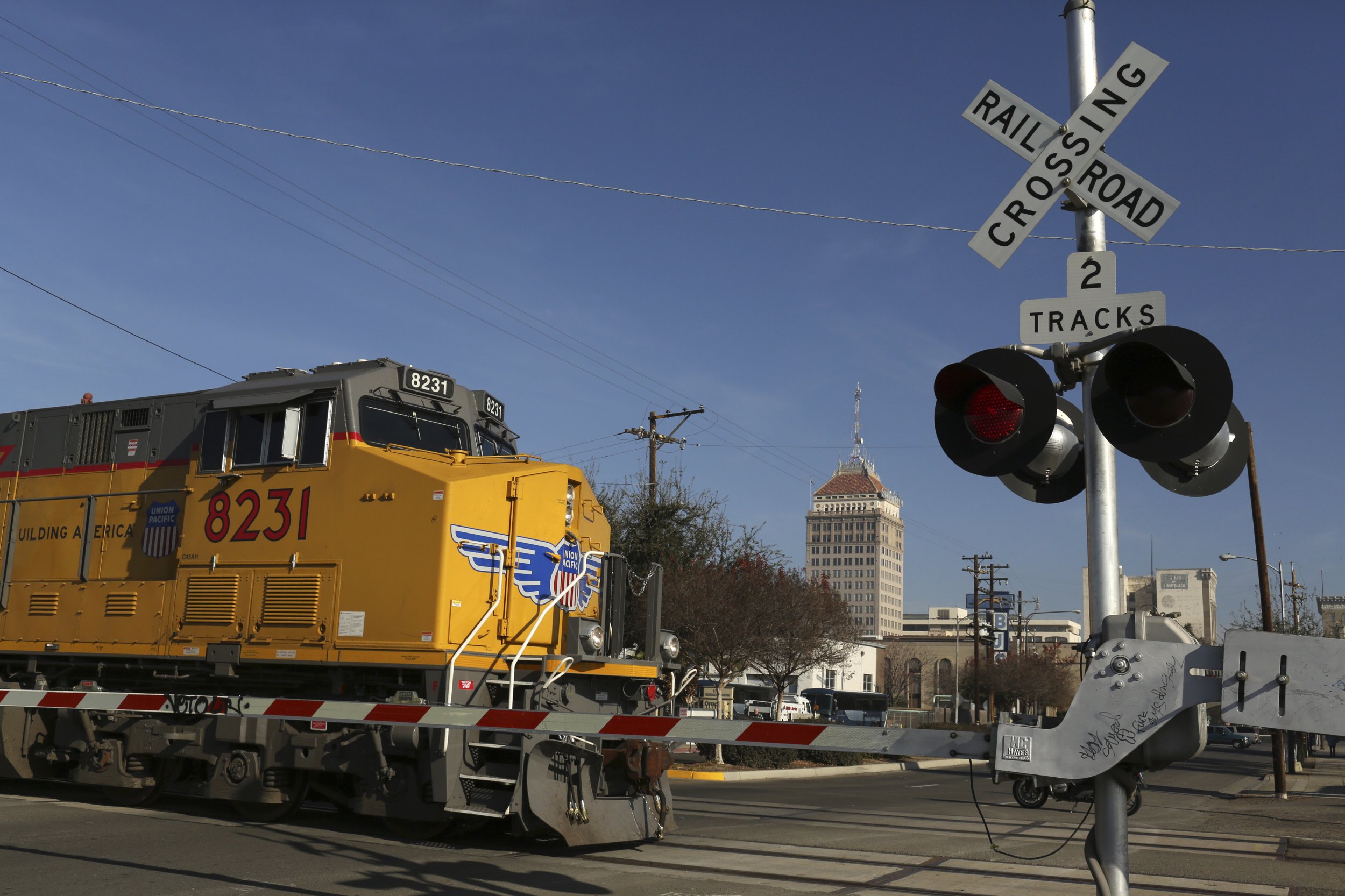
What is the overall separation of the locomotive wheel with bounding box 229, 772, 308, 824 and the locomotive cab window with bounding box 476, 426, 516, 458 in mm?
3755

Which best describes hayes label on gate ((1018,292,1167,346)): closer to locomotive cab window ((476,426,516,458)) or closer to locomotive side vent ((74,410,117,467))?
locomotive cab window ((476,426,516,458))

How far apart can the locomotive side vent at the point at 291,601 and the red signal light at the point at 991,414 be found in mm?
7419

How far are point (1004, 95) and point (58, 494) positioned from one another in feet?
38.6

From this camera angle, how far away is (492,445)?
38.2 ft

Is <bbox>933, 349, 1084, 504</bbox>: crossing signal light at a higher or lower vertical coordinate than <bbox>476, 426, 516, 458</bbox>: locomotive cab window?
lower

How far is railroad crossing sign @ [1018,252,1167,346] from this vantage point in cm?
421

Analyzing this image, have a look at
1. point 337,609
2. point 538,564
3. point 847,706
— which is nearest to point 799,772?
point 538,564

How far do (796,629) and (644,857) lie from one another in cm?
2148

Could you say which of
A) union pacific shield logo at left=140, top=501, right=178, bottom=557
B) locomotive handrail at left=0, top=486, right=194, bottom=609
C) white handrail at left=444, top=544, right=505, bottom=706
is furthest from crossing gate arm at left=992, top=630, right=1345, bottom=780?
union pacific shield logo at left=140, top=501, right=178, bottom=557

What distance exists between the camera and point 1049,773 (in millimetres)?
3814

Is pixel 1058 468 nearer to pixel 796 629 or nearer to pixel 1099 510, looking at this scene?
pixel 1099 510

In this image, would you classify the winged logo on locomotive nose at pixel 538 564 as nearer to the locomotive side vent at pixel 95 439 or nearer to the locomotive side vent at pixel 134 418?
the locomotive side vent at pixel 134 418

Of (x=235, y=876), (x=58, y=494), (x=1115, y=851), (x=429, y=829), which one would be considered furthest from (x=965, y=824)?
(x=58, y=494)

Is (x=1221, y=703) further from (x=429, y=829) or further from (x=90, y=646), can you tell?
(x=90, y=646)
